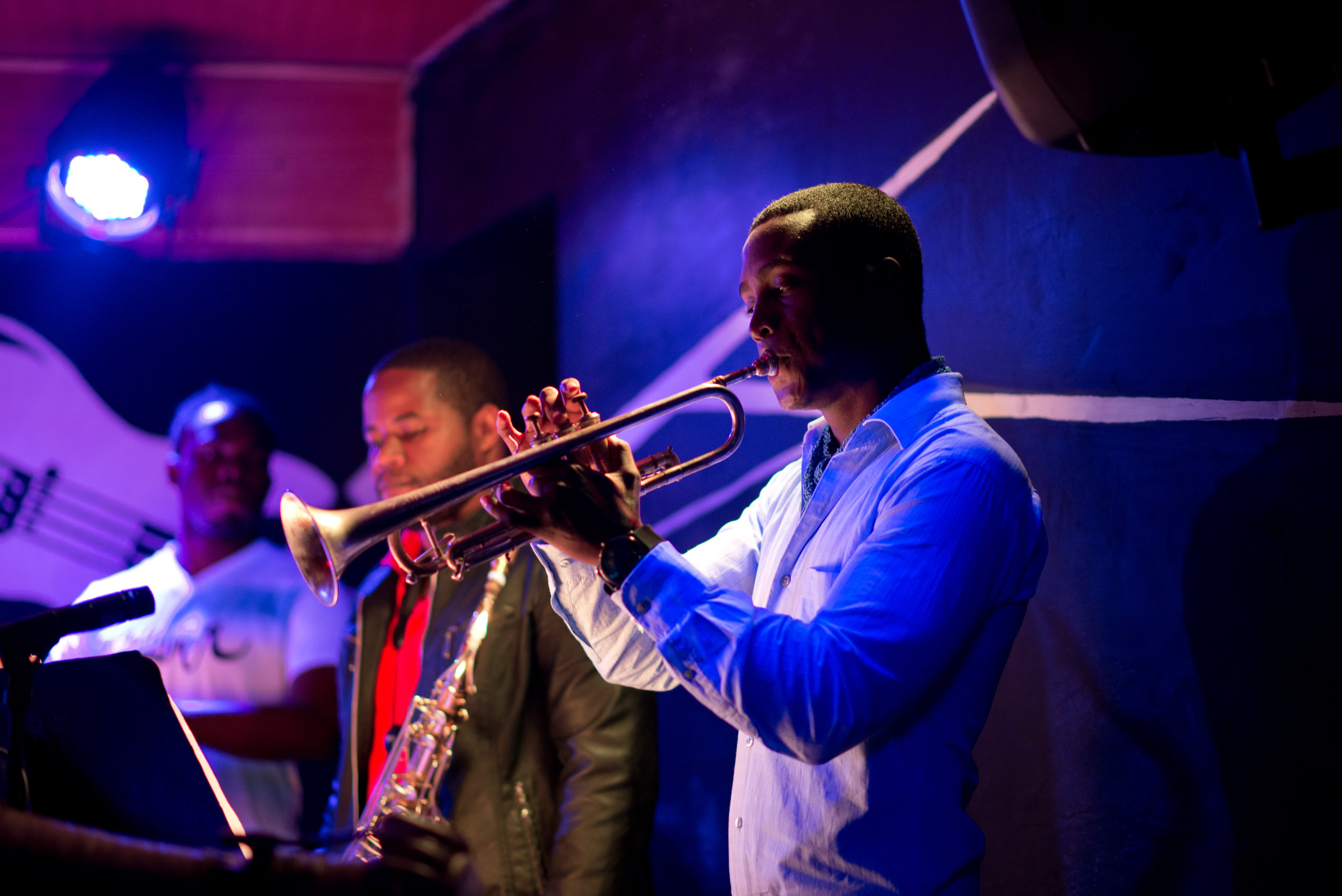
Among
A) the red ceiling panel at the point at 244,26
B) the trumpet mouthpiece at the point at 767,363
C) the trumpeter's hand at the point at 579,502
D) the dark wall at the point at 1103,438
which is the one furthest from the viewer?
the red ceiling panel at the point at 244,26

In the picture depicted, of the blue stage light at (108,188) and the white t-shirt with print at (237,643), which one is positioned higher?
the blue stage light at (108,188)

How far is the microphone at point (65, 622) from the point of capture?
67.7 inches

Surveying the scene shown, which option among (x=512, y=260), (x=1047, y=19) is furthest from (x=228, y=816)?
(x=512, y=260)

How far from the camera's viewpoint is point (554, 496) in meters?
1.85

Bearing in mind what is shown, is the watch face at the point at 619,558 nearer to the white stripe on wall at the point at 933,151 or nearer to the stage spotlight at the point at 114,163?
the white stripe on wall at the point at 933,151

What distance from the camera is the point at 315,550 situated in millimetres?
2051

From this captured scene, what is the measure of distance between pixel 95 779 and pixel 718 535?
1408mm

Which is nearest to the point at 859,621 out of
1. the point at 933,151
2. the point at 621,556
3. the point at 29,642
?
the point at 621,556

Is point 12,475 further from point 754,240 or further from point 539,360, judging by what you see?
point 754,240

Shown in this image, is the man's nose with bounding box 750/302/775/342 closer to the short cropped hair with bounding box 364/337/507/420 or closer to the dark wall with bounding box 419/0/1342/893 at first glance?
the dark wall with bounding box 419/0/1342/893

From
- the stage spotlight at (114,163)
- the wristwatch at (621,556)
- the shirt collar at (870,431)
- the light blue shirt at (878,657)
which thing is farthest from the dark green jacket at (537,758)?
the stage spotlight at (114,163)

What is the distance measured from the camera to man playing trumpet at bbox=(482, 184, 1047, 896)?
164 cm

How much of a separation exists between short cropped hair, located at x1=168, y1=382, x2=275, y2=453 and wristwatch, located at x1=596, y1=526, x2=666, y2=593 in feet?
10.6

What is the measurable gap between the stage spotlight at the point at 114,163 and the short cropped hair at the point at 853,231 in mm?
3979
